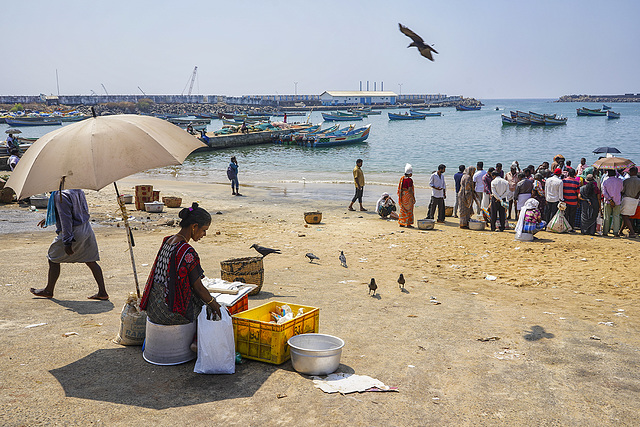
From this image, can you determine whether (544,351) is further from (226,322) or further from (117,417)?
(117,417)

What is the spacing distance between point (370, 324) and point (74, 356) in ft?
9.70

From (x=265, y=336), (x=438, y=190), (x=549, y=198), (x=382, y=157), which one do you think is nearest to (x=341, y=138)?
(x=382, y=157)

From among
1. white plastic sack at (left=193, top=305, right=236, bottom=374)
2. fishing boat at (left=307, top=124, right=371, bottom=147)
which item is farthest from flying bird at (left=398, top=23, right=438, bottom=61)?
fishing boat at (left=307, top=124, right=371, bottom=147)

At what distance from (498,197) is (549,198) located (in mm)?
1231

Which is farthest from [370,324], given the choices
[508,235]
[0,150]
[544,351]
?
[0,150]

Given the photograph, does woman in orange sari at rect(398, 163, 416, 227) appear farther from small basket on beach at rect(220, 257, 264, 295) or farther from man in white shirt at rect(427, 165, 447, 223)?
small basket on beach at rect(220, 257, 264, 295)

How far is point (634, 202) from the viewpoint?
37.6ft

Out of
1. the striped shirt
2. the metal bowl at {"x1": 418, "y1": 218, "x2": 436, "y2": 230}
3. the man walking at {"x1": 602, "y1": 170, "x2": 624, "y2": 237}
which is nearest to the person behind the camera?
the man walking at {"x1": 602, "y1": 170, "x2": 624, "y2": 237}

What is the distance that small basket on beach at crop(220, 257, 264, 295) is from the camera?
656 centimetres

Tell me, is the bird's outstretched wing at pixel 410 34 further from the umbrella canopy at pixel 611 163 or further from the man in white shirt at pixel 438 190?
the umbrella canopy at pixel 611 163

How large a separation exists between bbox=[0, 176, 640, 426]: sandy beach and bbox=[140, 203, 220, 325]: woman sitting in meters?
0.48

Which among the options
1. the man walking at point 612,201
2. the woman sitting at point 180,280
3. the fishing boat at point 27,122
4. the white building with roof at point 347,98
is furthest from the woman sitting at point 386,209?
the white building with roof at point 347,98

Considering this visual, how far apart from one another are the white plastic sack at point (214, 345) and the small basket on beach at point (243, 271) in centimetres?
248

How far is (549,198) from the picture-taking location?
40.1 ft
